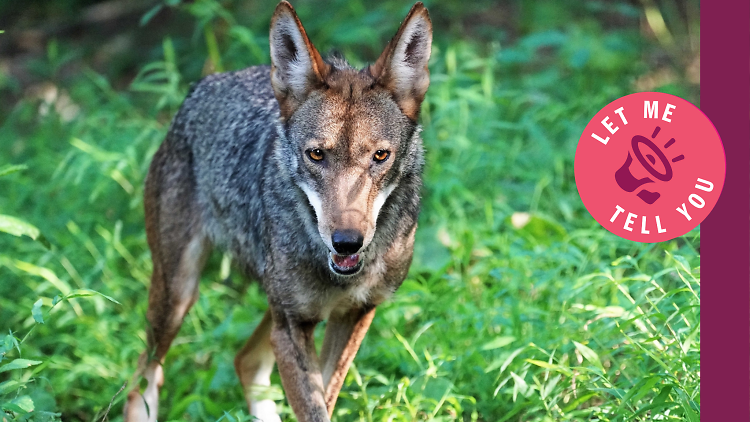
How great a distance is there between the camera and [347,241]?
340 centimetres


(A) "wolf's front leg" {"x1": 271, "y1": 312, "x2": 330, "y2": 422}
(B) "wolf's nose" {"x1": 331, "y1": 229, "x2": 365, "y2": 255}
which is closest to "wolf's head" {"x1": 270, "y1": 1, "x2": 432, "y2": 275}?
(B) "wolf's nose" {"x1": 331, "y1": 229, "x2": 365, "y2": 255}

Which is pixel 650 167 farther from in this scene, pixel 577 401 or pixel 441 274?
pixel 441 274

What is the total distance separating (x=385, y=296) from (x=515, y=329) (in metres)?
0.97

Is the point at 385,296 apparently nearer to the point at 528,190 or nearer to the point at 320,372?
the point at 320,372

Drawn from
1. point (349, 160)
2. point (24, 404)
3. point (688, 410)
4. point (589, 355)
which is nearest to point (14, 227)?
point (24, 404)

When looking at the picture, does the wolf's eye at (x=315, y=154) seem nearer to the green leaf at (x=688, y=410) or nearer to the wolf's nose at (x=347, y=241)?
the wolf's nose at (x=347, y=241)

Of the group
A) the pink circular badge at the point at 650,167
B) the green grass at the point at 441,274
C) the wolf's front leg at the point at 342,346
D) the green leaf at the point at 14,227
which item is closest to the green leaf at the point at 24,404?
the green grass at the point at 441,274

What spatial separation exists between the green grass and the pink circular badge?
0.24 m

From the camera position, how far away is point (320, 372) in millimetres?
4184

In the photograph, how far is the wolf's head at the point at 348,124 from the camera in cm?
354

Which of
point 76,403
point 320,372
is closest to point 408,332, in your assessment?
point 320,372

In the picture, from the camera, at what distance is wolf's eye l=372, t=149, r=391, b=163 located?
3641 millimetres

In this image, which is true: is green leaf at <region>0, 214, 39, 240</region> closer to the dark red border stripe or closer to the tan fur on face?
the tan fur on face

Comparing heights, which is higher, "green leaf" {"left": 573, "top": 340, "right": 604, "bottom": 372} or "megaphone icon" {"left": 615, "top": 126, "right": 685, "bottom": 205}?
"megaphone icon" {"left": 615, "top": 126, "right": 685, "bottom": 205}
